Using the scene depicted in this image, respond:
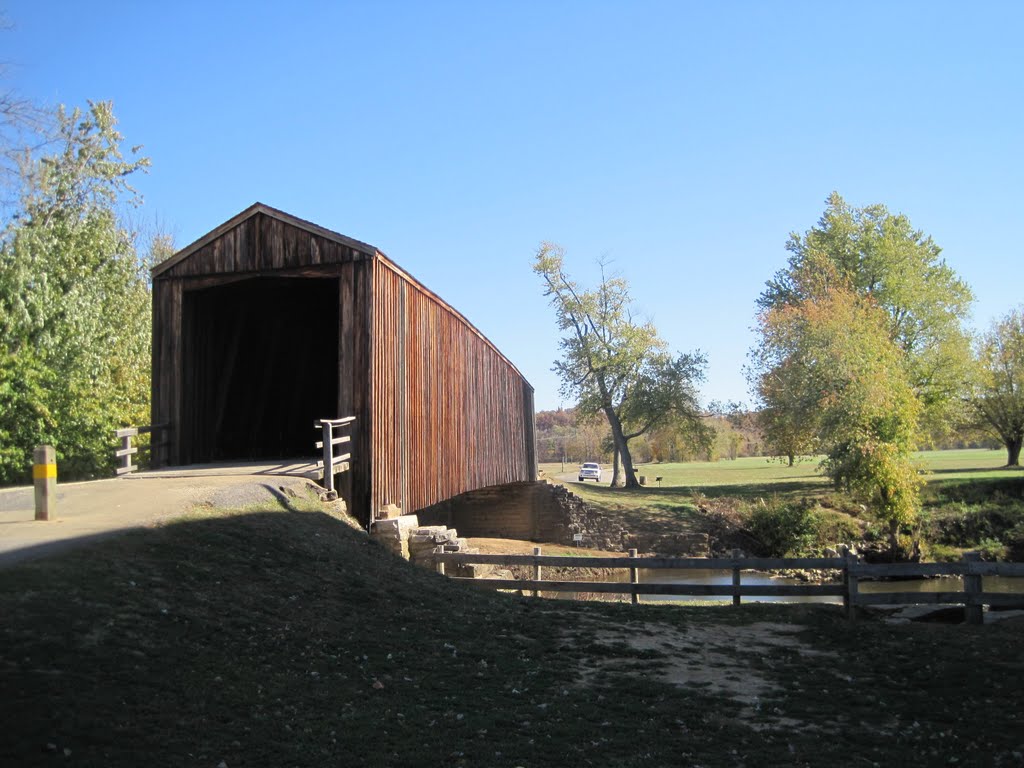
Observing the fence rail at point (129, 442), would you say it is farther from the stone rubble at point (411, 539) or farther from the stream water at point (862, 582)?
the stream water at point (862, 582)

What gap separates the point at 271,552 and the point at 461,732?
4.58 m

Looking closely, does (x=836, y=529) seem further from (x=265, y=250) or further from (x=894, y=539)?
(x=265, y=250)

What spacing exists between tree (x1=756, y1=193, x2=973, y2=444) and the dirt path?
83.0 feet

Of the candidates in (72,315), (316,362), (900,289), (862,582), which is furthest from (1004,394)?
(72,315)

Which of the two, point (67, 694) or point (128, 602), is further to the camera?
point (128, 602)

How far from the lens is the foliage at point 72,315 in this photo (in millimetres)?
21859

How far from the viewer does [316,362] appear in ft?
70.2

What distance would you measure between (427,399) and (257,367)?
5.19 m

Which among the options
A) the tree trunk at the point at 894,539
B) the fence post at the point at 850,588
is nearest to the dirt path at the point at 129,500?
the fence post at the point at 850,588

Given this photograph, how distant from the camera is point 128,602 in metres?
6.65

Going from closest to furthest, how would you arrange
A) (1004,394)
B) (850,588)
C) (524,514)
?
(850,588), (524,514), (1004,394)

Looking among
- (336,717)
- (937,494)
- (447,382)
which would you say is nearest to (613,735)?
(336,717)

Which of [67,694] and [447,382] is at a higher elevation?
[447,382]

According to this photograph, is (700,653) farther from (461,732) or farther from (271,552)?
(271,552)
